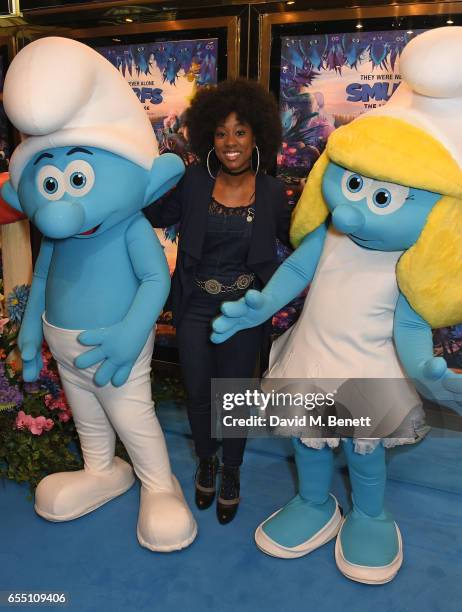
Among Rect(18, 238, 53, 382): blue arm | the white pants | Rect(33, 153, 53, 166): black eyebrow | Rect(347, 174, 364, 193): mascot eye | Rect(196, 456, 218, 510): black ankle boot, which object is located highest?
Rect(33, 153, 53, 166): black eyebrow

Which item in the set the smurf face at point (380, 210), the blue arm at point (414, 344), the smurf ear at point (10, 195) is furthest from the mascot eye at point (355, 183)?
the smurf ear at point (10, 195)

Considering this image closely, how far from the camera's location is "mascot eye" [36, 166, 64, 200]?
5.28 ft

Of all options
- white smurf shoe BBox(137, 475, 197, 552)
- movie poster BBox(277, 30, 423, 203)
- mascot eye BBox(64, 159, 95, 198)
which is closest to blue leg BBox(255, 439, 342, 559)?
white smurf shoe BBox(137, 475, 197, 552)

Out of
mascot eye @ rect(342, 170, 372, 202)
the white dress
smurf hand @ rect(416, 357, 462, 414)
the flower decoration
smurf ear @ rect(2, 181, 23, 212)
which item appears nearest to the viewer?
smurf hand @ rect(416, 357, 462, 414)

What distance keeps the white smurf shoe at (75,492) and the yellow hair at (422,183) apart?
1.21 m

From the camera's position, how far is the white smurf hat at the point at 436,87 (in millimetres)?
1458

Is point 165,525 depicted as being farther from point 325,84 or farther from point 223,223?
point 325,84

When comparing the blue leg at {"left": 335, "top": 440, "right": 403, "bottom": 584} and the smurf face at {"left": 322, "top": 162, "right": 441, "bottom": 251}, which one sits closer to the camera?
the smurf face at {"left": 322, "top": 162, "right": 441, "bottom": 251}

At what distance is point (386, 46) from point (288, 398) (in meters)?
1.47

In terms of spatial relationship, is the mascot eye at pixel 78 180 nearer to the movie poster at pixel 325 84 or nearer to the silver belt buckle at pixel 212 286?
the silver belt buckle at pixel 212 286

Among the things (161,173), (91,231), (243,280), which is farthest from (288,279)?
(91,231)

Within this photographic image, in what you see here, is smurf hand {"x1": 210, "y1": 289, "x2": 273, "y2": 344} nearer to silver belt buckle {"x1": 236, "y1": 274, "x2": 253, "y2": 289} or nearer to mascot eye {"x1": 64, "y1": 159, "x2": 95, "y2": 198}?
silver belt buckle {"x1": 236, "y1": 274, "x2": 253, "y2": 289}

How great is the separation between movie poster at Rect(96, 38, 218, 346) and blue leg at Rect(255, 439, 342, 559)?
1.48 m

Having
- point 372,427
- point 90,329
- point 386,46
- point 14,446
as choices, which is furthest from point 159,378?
point 386,46
